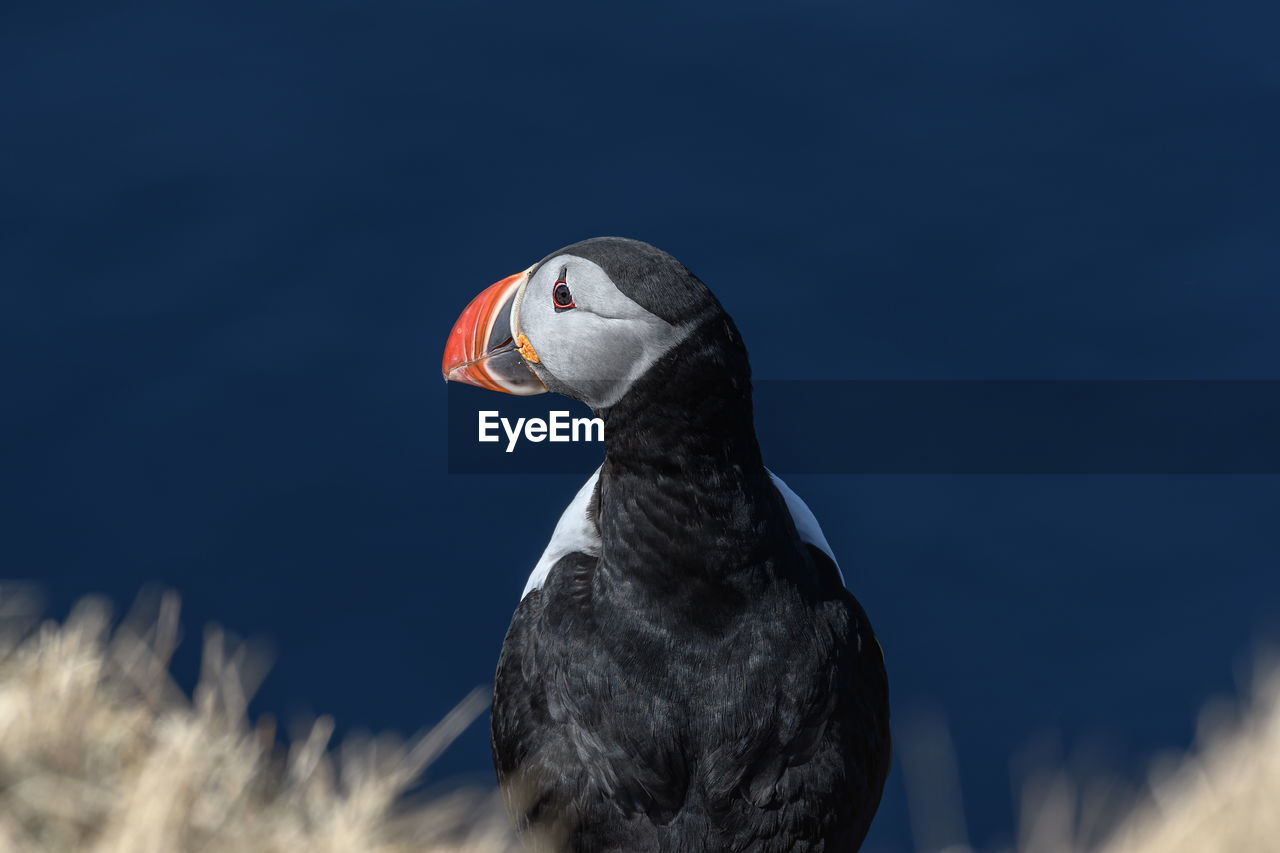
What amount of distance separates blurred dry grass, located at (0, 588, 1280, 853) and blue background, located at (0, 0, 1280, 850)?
99.9 inches

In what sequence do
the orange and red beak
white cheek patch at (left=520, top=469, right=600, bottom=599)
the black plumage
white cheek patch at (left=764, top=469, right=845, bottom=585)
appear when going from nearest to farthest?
the black plumage
the orange and red beak
white cheek patch at (left=520, top=469, right=600, bottom=599)
white cheek patch at (left=764, top=469, right=845, bottom=585)

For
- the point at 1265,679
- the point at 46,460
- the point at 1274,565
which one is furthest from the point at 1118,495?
the point at 46,460

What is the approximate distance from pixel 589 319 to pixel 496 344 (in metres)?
0.62

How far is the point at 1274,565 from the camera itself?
798cm

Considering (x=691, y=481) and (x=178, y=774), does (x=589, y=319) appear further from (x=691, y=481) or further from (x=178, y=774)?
(x=178, y=774)

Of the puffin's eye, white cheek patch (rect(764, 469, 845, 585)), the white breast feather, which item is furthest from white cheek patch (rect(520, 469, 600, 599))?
the puffin's eye

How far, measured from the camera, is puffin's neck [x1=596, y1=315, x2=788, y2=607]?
3.80 meters

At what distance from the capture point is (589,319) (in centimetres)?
394

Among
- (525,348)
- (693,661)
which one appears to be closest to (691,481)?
(693,661)

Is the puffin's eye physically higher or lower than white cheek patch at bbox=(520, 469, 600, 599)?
higher

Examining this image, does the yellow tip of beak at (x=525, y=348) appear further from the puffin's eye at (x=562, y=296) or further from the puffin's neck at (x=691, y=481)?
the puffin's neck at (x=691, y=481)

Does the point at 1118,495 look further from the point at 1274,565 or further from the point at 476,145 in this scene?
the point at 476,145

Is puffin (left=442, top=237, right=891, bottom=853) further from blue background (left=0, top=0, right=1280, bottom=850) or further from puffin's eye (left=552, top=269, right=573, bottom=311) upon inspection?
blue background (left=0, top=0, right=1280, bottom=850)

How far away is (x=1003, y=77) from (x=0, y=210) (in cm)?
654
